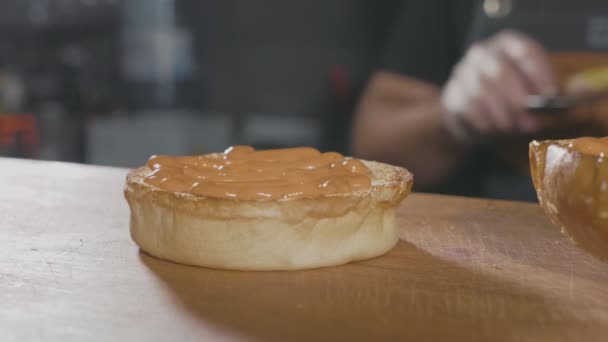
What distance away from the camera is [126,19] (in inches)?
155

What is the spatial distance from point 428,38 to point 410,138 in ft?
1.37

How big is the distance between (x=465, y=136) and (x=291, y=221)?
1504 mm

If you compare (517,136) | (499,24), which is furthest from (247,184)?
(499,24)

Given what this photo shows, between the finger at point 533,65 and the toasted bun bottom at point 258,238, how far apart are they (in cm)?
124

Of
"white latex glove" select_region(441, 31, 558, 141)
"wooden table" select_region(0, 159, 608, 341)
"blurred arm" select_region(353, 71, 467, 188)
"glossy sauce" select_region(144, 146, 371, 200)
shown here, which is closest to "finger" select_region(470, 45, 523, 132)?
"white latex glove" select_region(441, 31, 558, 141)

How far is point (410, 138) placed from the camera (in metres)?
2.50

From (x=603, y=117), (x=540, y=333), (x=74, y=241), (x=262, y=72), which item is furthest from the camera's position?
(x=262, y=72)

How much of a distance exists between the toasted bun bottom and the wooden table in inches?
0.6

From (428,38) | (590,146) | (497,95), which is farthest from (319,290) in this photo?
(428,38)

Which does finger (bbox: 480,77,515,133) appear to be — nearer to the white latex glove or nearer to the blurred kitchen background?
the white latex glove

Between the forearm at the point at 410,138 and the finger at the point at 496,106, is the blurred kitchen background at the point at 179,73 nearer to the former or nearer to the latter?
the forearm at the point at 410,138

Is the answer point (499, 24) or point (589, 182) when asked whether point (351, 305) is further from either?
point (499, 24)

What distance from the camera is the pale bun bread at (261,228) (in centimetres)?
83

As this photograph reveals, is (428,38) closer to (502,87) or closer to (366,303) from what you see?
(502,87)
